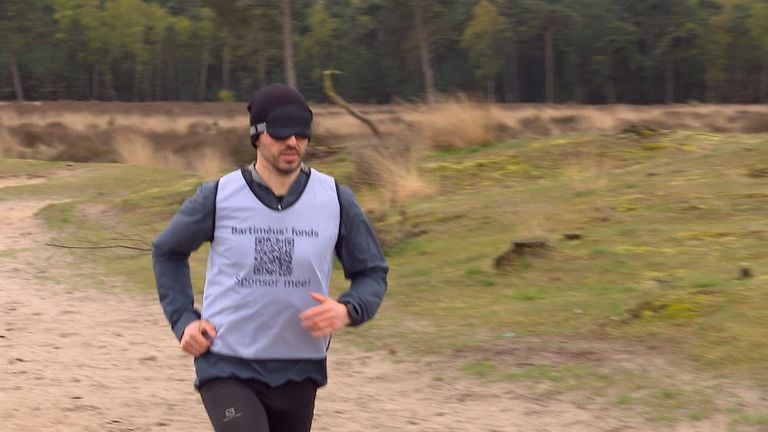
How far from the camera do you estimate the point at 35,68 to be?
62938mm

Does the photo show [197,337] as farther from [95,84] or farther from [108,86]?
[95,84]

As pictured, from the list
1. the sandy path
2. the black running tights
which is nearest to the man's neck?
the black running tights

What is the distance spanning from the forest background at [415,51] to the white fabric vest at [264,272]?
4653 centimetres

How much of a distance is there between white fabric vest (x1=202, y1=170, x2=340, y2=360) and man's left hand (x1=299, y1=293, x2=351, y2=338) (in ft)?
0.17

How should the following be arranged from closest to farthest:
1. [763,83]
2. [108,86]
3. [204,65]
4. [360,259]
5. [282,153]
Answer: [282,153], [360,259], [763,83], [108,86], [204,65]

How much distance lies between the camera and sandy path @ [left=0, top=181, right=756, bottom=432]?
18.3 feet

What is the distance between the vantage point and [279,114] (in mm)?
3232

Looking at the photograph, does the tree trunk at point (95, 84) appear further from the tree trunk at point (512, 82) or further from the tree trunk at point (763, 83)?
the tree trunk at point (763, 83)

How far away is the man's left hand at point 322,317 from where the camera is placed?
124 inches

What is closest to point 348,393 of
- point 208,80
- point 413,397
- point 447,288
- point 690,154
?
point 413,397

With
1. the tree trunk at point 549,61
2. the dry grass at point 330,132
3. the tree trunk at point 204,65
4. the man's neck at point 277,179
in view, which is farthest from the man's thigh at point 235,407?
the tree trunk at point 204,65

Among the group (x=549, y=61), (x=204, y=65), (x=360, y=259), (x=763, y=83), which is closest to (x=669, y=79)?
(x=763, y=83)

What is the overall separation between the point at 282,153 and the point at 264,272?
325mm

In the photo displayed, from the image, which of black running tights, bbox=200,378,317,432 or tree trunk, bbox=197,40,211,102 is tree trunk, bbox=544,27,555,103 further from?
black running tights, bbox=200,378,317,432
